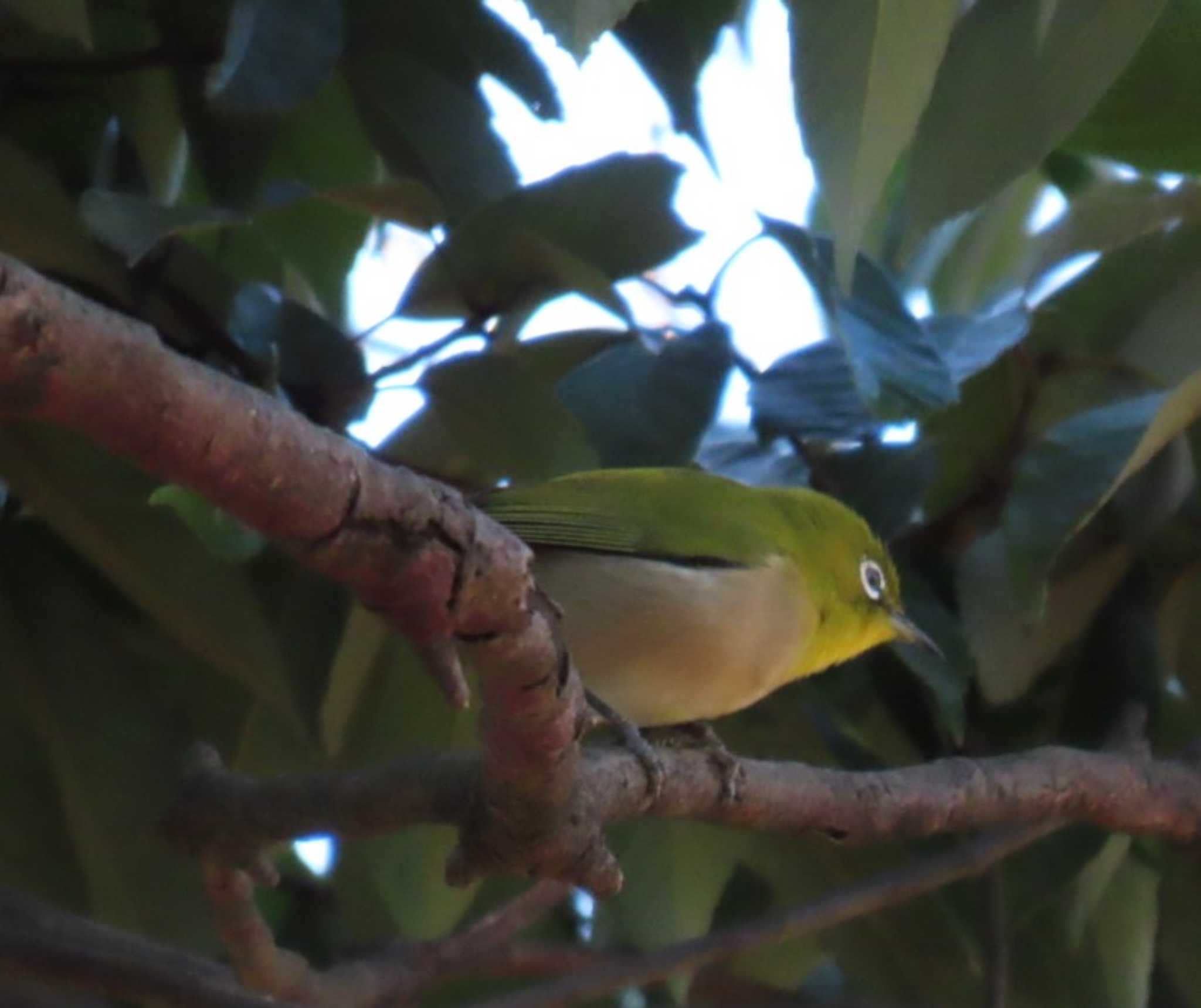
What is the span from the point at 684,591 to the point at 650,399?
35 cm

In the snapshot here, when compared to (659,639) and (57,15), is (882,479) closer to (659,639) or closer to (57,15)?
(659,639)

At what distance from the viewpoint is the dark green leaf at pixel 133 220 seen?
1.87 metres

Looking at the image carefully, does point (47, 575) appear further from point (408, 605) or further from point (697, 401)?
point (408, 605)

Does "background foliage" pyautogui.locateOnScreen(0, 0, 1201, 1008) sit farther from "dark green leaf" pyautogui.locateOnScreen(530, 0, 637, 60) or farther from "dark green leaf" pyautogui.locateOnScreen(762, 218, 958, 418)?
"dark green leaf" pyautogui.locateOnScreen(530, 0, 637, 60)

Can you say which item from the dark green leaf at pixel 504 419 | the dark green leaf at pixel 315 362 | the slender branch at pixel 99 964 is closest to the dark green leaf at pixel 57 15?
the dark green leaf at pixel 315 362

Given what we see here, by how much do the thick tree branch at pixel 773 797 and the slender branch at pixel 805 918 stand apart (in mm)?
143

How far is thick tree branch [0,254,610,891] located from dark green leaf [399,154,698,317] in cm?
85

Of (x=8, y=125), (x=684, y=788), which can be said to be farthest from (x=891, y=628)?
(x=8, y=125)

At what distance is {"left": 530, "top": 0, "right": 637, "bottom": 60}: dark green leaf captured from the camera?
5.10 feet

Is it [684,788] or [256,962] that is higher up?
[684,788]

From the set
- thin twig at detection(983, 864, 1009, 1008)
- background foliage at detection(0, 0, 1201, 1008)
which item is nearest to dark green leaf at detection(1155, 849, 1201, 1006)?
background foliage at detection(0, 0, 1201, 1008)

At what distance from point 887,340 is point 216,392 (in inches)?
56.6

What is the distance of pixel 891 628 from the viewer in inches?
113

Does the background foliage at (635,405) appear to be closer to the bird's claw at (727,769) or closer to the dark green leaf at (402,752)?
the dark green leaf at (402,752)
